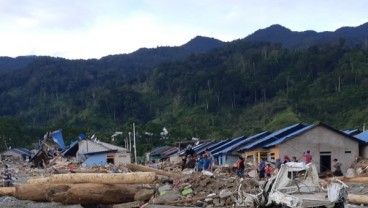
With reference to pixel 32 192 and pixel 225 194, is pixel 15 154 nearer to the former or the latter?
pixel 32 192

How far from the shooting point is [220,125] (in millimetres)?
90500

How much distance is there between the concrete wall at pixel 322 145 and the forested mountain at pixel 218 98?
3005 centimetres

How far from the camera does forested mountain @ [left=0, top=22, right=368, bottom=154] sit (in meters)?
76.5

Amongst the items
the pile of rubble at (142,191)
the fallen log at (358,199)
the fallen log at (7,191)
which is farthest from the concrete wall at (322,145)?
the fallen log at (7,191)

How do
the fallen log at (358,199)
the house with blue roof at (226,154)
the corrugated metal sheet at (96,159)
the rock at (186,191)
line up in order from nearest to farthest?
the fallen log at (358,199) < the rock at (186,191) < the house with blue roof at (226,154) < the corrugated metal sheet at (96,159)

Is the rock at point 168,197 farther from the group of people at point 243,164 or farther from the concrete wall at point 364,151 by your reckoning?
the concrete wall at point 364,151

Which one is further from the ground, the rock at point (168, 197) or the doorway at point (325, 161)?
the rock at point (168, 197)

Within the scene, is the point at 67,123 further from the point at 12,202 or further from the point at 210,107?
the point at 12,202

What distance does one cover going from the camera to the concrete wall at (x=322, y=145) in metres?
33.0

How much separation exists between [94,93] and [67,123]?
24.1m

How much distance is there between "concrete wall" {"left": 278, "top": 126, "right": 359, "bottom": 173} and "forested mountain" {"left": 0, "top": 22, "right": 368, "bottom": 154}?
30.0 m

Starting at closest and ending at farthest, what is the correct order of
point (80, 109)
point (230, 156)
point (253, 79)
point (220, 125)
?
1. point (230, 156)
2. point (220, 125)
3. point (253, 79)
4. point (80, 109)

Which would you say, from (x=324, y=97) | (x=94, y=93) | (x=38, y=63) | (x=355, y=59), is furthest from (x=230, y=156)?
(x=38, y=63)

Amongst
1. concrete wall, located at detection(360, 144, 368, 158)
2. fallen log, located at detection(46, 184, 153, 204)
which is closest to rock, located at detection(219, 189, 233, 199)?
fallen log, located at detection(46, 184, 153, 204)
